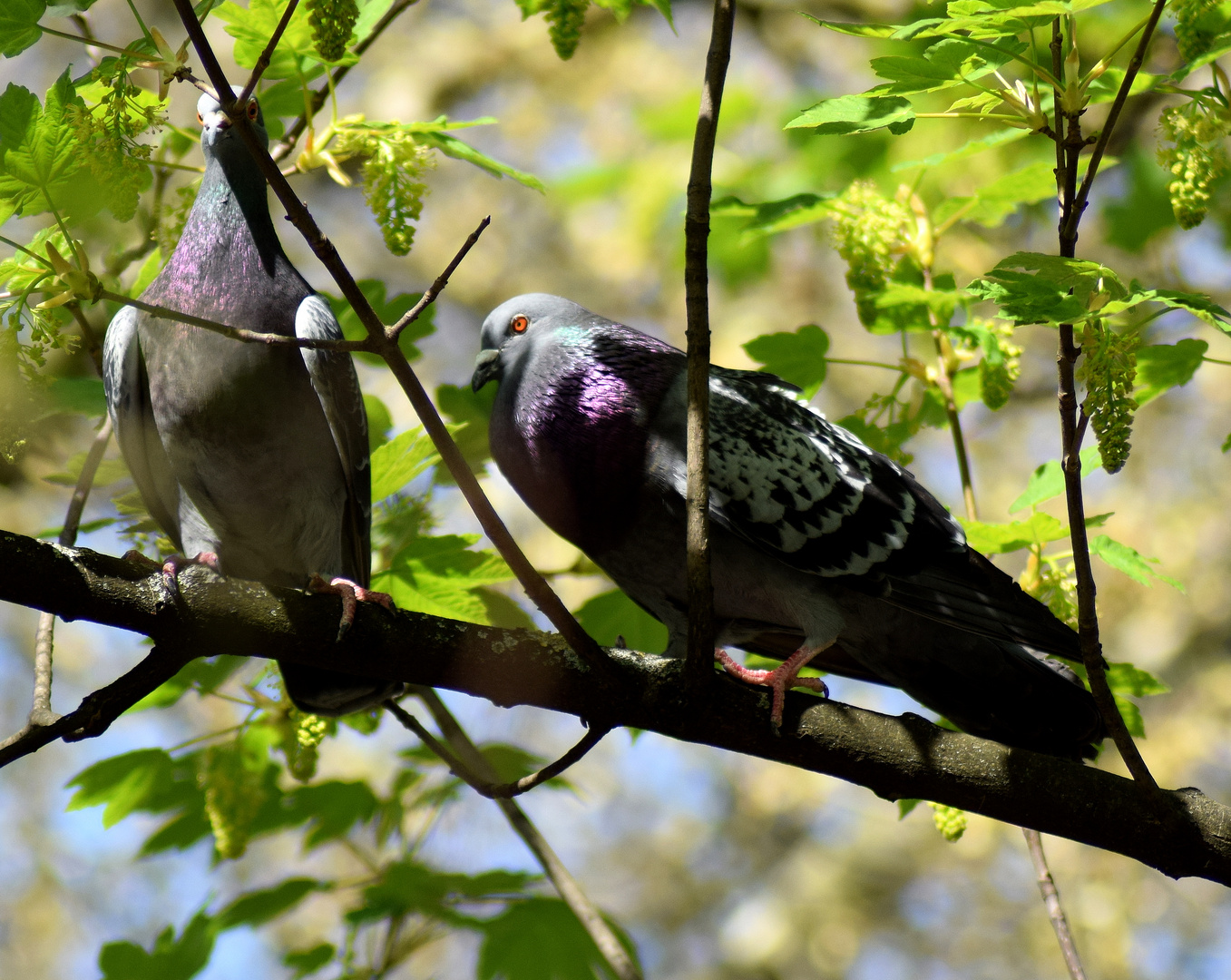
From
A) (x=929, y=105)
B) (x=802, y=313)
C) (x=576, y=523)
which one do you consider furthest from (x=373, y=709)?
(x=802, y=313)

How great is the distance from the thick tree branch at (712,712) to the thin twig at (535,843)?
36cm

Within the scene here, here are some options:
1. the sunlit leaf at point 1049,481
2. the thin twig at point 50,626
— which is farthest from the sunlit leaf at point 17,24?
the sunlit leaf at point 1049,481

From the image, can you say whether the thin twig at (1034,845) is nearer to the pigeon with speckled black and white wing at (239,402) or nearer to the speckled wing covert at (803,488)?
the speckled wing covert at (803,488)

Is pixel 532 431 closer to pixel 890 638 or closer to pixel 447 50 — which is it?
pixel 890 638

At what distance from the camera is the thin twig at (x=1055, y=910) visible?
307 centimetres

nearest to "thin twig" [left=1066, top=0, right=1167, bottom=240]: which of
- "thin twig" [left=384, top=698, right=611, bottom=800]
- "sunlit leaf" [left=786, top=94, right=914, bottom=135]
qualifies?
"sunlit leaf" [left=786, top=94, right=914, bottom=135]

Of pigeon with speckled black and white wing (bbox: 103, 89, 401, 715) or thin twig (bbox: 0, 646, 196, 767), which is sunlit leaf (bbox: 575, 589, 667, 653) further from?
thin twig (bbox: 0, 646, 196, 767)

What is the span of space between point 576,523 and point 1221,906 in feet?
30.3

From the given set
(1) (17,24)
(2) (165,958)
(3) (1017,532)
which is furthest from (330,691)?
(3) (1017,532)

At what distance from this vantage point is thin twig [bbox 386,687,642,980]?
3.12 metres

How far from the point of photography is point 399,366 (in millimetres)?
2279

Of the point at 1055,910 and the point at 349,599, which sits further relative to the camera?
the point at 1055,910

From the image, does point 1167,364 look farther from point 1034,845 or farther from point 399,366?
Answer: point 399,366

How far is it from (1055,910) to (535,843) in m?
1.49
